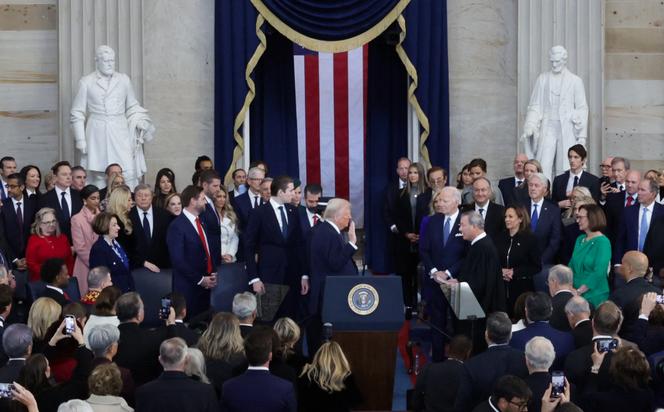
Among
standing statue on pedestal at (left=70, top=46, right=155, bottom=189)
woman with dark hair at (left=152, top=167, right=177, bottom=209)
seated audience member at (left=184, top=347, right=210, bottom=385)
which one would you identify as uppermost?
standing statue on pedestal at (left=70, top=46, right=155, bottom=189)

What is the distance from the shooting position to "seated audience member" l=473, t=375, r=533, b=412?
24.3 feet

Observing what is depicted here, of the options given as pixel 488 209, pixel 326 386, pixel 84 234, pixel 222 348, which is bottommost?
pixel 326 386

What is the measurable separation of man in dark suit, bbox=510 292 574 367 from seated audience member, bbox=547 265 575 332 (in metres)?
0.86

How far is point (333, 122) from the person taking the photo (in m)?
17.1

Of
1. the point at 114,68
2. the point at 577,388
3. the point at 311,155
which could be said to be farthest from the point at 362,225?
the point at 577,388

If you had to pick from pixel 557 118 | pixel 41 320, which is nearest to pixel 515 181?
pixel 557 118

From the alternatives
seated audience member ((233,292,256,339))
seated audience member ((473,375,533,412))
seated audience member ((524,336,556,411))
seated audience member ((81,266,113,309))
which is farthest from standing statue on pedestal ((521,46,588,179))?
seated audience member ((473,375,533,412))

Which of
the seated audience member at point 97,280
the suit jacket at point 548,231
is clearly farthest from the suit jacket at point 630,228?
the seated audience member at point 97,280

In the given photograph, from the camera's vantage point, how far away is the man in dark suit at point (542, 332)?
9031mm

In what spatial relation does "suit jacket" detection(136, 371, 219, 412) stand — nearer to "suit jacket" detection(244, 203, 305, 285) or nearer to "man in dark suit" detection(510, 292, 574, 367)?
"man in dark suit" detection(510, 292, 574, 367)

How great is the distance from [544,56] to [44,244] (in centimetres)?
646

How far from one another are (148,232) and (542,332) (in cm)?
484

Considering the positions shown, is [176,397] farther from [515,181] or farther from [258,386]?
[515,181]

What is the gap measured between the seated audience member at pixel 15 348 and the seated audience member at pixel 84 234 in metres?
4.38
